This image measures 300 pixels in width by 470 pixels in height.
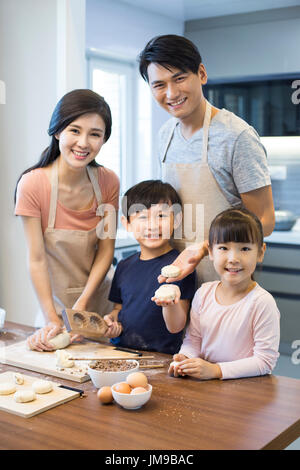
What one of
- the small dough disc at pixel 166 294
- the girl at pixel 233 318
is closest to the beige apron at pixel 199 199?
the girl at pixel 233 318

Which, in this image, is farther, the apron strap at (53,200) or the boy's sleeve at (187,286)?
the apron strap at (53,200)

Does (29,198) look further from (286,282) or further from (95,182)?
(286,282)

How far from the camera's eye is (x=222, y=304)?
4.95ft

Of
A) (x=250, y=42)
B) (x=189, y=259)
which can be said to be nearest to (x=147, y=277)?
(x=189, y=259)

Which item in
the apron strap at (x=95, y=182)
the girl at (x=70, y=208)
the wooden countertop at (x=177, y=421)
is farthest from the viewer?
the apron strap at (x=95, y=182)

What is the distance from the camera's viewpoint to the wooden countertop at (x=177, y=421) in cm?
104

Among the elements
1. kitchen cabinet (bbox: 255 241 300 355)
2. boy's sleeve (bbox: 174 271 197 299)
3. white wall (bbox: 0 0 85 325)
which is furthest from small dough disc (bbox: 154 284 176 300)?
kitchen cabinet (bbox: 255 241 300 355)

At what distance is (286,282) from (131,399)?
7.66 feet

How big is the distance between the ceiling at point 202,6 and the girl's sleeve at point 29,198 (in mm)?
1767

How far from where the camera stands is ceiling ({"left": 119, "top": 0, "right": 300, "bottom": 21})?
3.09 m

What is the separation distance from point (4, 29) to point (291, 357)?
7.62 ft

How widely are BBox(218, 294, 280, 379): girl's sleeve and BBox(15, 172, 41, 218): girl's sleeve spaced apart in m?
0.77

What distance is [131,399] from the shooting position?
3.86 ft

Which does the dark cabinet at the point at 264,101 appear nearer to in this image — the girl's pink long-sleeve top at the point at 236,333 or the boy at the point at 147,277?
the boy at the point at 147,277
